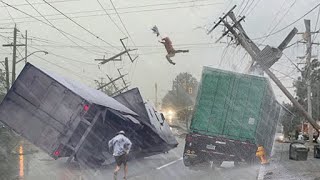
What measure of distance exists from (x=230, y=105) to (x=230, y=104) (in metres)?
0.04

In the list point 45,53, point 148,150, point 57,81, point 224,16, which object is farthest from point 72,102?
point 45,53

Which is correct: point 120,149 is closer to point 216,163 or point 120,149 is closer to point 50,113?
point 50,113

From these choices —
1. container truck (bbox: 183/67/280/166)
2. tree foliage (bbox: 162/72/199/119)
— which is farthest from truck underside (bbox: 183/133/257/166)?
tree foliage (bbox: 162/72/199/119)

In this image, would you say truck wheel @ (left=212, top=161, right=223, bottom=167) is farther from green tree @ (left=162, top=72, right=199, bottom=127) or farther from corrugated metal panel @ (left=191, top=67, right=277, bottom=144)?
green tree @ (left=162, top=72, right=199, bottom=127)

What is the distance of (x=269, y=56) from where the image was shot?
2419 centimetres

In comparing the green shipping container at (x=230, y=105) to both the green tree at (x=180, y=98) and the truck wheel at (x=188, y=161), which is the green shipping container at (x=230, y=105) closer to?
the truck wheel at (x=188, y=161)

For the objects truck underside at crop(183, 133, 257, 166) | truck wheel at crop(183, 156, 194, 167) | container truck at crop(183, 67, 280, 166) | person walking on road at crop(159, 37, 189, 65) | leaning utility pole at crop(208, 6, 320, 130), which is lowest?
truck wheel at crop(183, 156, 194, 167)

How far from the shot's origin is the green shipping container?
1518 centimetres

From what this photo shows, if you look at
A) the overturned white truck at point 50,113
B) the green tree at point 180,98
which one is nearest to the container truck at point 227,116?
the overturned white truck at point 50,113

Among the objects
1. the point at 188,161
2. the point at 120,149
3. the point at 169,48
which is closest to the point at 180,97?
the point at 169,48

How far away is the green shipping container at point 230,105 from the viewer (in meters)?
15.2

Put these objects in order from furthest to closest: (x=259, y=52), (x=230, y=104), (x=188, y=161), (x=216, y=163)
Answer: (x=259, y=52) < (x=216, y=163) < (x=188, y=161) < (x=230, y=104)

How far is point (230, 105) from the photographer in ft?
50.4

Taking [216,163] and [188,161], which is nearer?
[188,161]
